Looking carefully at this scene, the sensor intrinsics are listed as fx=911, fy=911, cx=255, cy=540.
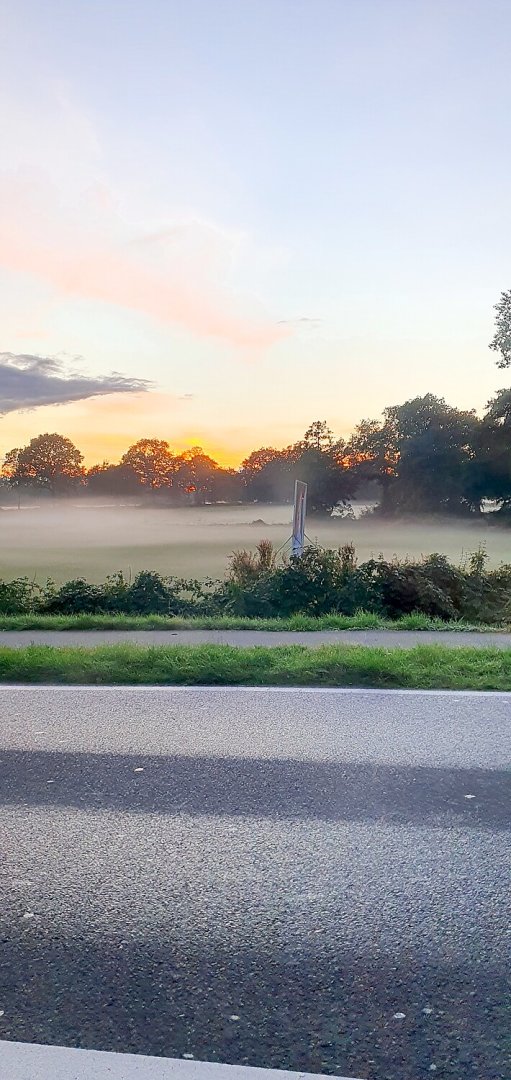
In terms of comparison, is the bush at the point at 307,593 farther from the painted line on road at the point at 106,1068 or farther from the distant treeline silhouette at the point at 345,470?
the painted line on road at the point at 106,1068

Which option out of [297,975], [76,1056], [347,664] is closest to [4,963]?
[76,1056]

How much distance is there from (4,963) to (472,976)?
1.60 meters

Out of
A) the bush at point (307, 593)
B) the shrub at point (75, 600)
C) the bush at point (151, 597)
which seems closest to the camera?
the bush at point (307, 593)

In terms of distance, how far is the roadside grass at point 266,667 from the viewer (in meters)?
7.87

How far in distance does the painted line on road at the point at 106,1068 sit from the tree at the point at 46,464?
16852mm

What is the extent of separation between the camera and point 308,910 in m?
3.50

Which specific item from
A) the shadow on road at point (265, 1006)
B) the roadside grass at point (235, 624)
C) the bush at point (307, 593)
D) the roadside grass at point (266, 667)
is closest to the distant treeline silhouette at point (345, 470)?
the bush at point (307, 593)

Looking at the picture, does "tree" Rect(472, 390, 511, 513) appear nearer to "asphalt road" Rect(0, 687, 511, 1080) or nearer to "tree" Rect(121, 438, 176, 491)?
"tree" Rect(121, 438, 176, 491)

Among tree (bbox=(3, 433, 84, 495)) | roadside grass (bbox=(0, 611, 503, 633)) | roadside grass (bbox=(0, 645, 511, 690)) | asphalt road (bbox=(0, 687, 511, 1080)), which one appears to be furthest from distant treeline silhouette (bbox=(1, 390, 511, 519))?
asphalt road (bbox=(0, 687, 511, 1080))

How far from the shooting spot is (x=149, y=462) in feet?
62.9

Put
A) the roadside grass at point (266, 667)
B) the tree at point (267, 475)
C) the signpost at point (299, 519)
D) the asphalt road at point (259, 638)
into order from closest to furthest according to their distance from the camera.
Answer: the roadside grass at point (266, 667)
the asphalt road at point (259, 638)
the signpost at point (299, 519)
the tree at point (267, 475)

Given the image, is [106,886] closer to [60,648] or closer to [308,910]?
[308,910]

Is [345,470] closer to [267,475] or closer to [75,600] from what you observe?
[267,475]

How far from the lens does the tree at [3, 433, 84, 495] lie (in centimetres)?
1889
